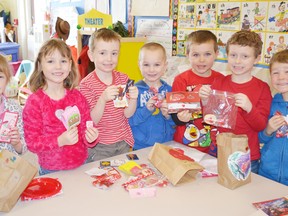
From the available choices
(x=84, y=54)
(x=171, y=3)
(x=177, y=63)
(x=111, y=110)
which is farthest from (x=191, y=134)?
(x=84, y=54)

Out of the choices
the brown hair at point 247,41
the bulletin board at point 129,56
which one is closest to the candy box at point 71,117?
the brown hair at point 247,41

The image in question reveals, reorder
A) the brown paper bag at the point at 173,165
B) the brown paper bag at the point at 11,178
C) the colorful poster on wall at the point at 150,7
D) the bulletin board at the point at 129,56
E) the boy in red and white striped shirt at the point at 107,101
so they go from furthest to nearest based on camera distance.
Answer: the bulletin board at the point at 129,56 → the colorful poster on wall at the point at 150,7 → the boy in red and white striped shirt at the point at 107,101 → the brown paper bag at the point at 173,165 → the brown paper bag at the point at 11,178

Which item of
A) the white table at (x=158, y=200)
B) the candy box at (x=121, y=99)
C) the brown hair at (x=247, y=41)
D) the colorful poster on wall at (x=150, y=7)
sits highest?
the colorful poster on wall at (x=150, y=7)

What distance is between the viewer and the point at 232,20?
9.24ft

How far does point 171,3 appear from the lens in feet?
11.1

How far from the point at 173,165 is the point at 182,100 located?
379mm

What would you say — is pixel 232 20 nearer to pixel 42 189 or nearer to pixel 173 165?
pixel 173 165

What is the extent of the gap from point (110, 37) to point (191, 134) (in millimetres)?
763

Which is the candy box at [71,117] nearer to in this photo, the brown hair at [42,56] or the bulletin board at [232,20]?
the brown hair at [42,56]

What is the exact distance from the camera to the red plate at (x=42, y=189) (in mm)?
1316

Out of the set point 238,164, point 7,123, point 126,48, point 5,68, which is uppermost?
point 126,48

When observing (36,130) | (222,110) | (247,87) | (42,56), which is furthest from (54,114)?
(247,87)

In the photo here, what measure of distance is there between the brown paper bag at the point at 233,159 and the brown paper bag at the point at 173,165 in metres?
0.12

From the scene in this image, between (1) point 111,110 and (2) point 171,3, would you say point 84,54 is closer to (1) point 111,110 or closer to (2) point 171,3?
(2) point 171,3
